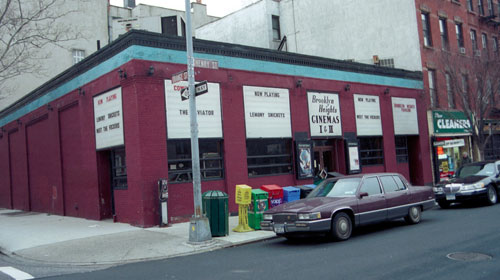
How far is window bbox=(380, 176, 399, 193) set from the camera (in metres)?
11.2

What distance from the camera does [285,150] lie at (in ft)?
56.8

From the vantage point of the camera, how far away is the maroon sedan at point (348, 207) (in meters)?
9.48

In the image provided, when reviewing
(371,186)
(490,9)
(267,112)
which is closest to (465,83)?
(267,112)

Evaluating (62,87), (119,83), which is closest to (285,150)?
(119,83)

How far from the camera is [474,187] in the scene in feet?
47.5

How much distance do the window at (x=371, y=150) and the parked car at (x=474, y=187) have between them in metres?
5.18

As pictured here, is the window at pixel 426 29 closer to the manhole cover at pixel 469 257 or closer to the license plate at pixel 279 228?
the license plate at pixel 279 228

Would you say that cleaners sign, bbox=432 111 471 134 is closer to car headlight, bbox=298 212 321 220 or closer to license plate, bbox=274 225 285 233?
car headlight, bbox=298 212 321 220

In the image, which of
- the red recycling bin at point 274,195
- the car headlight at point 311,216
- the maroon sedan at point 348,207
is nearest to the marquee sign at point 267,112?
the red recycling bin at point 274,195

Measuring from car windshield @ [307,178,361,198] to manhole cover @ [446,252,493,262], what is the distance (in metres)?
3.10

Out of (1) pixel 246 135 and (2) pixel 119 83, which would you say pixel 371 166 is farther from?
(2) pixel 119 83

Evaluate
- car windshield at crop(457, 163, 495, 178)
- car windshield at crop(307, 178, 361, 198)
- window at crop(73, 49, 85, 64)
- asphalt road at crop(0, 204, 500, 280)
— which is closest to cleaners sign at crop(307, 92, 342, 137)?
car windshield at crop(457, 163, 495, 178)

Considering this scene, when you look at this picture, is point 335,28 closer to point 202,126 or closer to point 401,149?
point 401,149

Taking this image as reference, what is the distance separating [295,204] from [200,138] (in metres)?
5.48
